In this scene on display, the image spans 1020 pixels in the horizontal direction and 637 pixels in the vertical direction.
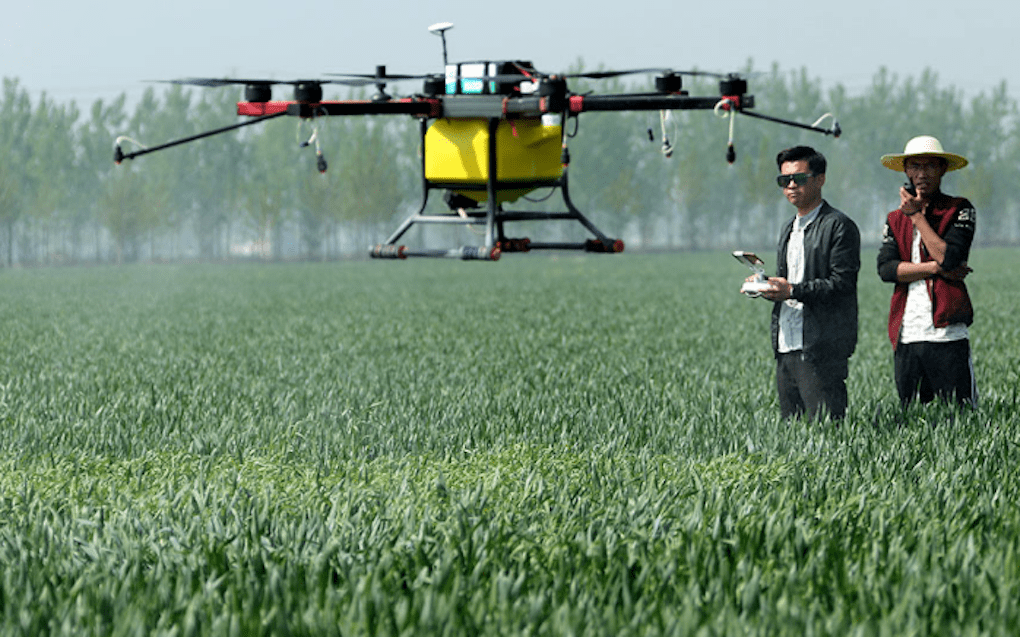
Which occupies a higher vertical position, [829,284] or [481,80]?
[481,80]

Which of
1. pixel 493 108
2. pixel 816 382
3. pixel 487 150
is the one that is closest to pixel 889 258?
pixel 816 382

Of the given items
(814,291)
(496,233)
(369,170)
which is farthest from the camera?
(369,170)

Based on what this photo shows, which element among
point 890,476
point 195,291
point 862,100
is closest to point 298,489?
point 890,476

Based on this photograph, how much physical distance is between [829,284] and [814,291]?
3.5 inches

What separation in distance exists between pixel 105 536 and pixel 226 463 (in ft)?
6.17

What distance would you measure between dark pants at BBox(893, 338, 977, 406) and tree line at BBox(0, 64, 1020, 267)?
6738 centimetres

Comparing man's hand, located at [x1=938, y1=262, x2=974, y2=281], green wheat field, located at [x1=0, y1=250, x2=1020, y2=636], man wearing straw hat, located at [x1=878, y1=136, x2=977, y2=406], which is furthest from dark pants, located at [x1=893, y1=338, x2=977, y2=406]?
man's hand, located at [x1=938, y1=262, x2=974, y2=281]

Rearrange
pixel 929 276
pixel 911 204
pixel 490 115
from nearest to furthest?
pixel 490 115 → pixel 911 204 → pixel 929 276

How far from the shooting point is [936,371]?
6.90 meters

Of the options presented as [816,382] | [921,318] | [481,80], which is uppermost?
[481,80]

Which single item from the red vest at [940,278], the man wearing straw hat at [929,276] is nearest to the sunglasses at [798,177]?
the man wearing straw hat at [929,276]

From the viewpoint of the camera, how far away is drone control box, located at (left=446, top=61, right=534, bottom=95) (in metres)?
5.31

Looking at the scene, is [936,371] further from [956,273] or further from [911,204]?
[911,204]

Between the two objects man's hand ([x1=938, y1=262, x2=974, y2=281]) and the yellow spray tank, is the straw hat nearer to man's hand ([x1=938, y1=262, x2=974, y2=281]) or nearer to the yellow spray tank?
man's hand ([x1=938, y1=262, x2=974, y2=281])
